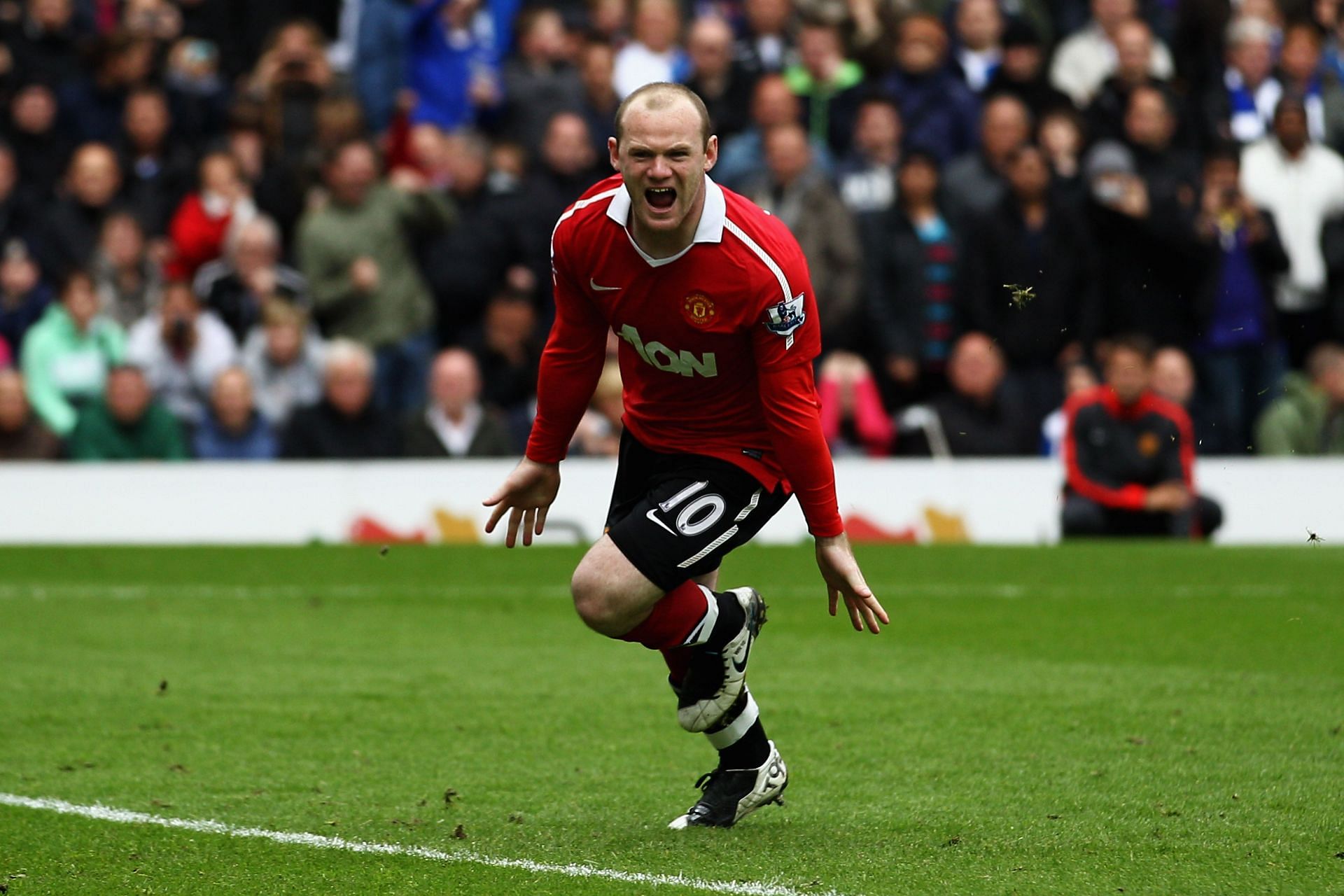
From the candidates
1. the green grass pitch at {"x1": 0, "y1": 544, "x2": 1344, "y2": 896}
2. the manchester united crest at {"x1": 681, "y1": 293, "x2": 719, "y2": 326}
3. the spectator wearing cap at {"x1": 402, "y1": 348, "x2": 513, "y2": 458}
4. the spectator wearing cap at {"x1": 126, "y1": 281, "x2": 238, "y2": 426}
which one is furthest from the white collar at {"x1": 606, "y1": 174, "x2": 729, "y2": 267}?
the spectator wearing cap at {"x1": 126, "y1": 281, "x2": 238, "y2": 426}

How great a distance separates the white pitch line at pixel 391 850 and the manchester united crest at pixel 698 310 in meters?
1.47

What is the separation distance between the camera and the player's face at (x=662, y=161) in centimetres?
533

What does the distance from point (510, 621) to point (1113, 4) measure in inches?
326

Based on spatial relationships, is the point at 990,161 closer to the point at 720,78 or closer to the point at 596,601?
the point at 720,78

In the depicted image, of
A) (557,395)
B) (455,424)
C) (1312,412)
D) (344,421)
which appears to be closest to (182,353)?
(344,421)

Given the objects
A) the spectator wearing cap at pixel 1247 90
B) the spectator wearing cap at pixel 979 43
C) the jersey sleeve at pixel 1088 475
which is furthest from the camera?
the spectator wearing cap at pixel 979 43

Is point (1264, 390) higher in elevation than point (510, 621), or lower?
higher

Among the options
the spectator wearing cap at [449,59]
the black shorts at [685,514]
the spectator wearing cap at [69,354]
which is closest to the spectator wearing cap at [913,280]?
the spectator wearing cap at [449,59]

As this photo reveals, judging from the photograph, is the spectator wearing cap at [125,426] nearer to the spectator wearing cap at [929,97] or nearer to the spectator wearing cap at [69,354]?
the spectator wearing cap at [69,354]

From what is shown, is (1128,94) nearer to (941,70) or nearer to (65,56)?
(941,70)

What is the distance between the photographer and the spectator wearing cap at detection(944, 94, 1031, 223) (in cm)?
1503

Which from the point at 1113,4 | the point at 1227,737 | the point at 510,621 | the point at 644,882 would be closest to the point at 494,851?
the point at 644,882

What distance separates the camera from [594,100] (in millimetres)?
16156

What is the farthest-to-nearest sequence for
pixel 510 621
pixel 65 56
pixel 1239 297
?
pixel 65 56, pixel 1239 297, pixel 510 621
